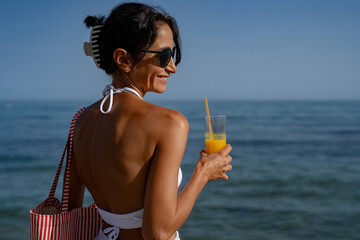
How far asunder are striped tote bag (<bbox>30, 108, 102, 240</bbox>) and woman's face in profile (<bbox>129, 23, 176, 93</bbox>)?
1.35ft

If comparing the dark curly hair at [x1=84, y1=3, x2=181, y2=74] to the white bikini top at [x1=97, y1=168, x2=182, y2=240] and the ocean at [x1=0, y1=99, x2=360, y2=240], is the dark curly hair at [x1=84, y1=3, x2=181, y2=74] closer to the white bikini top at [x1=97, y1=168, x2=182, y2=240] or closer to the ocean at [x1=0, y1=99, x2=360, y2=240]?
the white bikini top at [x1=97, y1=168, x2=182, y2=240]

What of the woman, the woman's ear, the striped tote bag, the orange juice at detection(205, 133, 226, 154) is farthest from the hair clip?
the orange juice at detection(205, 133, 226, 154)

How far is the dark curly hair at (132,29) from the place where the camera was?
1.66 m

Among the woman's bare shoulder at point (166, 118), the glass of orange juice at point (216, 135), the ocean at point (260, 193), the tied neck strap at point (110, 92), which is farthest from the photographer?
the ocean at point (260, 193)

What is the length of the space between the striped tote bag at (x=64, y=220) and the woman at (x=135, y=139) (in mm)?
89

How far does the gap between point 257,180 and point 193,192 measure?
27.3 ft

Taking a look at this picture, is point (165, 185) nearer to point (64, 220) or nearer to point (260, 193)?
point (64, 220)

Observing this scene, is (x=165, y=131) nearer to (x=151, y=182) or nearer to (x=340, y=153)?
(x=151, y=182)

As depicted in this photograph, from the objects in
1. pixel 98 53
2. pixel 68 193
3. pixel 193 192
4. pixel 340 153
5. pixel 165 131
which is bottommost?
pixel 340 153

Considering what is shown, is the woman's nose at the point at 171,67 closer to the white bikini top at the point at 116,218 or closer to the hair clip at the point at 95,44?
the white bikini top at the point at 116,218

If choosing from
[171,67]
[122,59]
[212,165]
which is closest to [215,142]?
[212,165]

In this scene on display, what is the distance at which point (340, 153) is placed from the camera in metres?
14.6

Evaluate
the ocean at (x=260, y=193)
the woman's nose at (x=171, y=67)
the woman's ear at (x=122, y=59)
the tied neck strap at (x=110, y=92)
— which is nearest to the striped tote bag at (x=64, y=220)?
the tied neck strap at (x=110, y=92)

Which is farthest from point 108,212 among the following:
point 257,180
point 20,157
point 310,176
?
point 20,157
